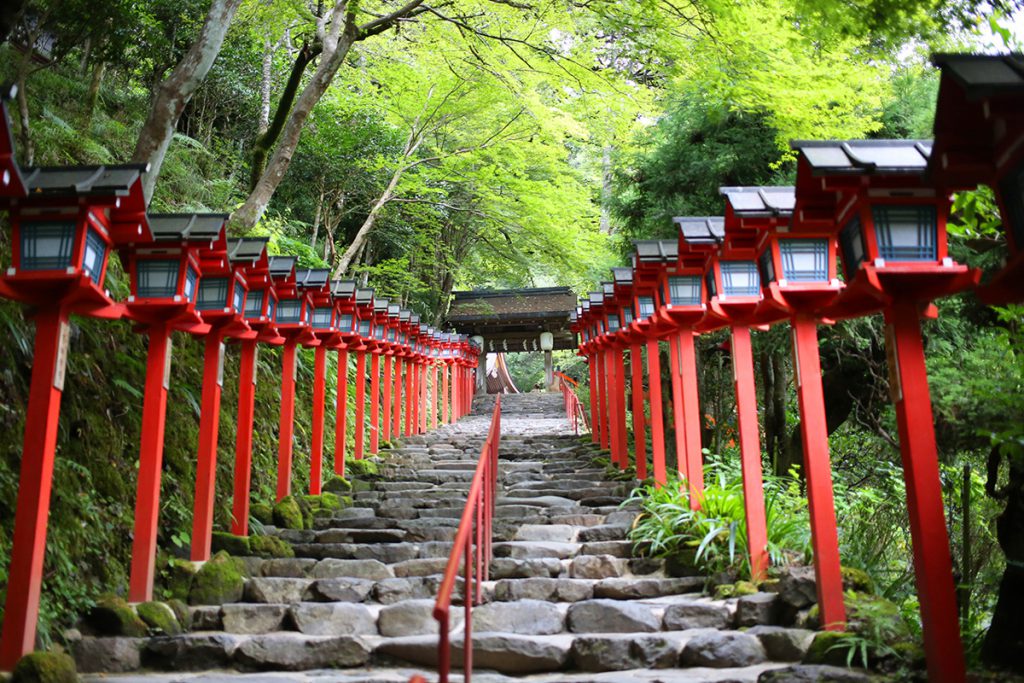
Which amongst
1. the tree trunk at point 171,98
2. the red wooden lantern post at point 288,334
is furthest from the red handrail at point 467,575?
the tree trunk at point 171,98

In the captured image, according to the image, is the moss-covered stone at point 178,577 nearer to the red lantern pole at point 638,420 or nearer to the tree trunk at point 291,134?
the tree trunk at point 291,134

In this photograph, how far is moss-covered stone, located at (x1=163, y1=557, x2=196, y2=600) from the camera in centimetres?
624

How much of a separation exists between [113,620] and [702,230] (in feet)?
19.3

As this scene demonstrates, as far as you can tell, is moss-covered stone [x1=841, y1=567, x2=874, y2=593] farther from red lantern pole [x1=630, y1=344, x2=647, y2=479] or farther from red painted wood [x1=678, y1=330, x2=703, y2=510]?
red lantern pole [x1=630, y1=344, x2=647, y2=479]

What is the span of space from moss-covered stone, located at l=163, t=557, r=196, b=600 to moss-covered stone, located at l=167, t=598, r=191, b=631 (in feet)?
0.83

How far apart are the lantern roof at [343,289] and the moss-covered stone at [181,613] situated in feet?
18.7

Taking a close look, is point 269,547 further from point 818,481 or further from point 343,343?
point 818,481

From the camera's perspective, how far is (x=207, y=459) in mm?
6719

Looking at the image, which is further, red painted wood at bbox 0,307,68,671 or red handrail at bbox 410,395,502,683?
red painted wood at bbox 0,307,68,671

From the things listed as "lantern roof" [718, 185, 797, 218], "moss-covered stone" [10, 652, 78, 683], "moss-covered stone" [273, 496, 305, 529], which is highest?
"lantern roof" [718, 185, 797, 218]

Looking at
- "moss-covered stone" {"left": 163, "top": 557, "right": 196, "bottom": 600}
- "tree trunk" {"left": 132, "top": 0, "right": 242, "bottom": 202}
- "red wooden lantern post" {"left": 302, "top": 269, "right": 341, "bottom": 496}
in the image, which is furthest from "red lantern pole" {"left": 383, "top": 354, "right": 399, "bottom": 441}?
"moss-covered stone" {"left": 163, "top": 557, "right": 196, "bottom": 600}

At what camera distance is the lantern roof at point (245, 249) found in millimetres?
7086

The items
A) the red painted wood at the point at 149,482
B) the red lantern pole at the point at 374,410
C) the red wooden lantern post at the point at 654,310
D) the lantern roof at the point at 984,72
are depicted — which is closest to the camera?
the lantern roof at the point at 984,72

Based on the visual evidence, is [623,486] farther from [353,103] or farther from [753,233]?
[353,103]
